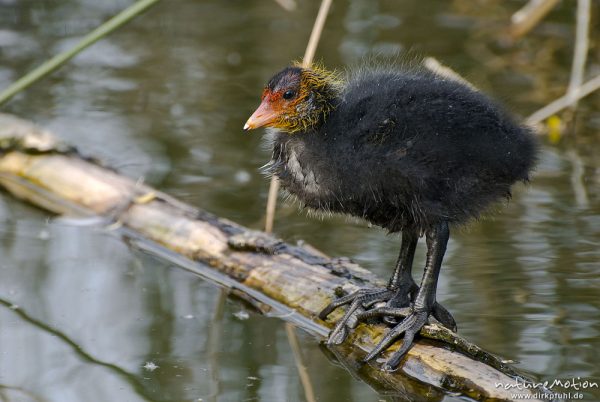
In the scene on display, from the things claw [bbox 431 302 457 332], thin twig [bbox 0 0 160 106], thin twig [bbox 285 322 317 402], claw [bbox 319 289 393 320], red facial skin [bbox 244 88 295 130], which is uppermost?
thin twig [bbox 0 0 160 106]

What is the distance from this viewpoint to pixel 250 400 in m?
3.93

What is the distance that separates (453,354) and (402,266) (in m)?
0.58

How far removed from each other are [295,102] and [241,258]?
41.6 inches

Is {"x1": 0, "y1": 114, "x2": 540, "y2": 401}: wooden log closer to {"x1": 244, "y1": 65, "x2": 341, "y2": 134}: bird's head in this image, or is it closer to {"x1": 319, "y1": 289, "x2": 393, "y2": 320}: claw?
{"x1": 319, "y1": 289, "x2": 393, "y2": 320}: claw

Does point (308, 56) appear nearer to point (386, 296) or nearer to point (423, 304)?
point (386, 296)

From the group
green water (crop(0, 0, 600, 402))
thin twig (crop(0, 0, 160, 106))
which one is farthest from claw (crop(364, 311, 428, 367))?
thin twig (crop(0, 0, 160, 106))

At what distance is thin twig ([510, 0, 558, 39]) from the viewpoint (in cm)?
880

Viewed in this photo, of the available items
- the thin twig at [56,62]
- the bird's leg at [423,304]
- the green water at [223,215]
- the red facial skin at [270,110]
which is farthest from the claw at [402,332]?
the thin twig at [56,62]

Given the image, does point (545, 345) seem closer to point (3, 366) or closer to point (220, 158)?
point (3, 366)

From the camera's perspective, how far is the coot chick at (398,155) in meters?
3.91

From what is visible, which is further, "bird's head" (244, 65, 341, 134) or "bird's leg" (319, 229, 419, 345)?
"bird's leg" (319, 229, 419, 345)

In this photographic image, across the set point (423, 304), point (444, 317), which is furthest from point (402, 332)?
point (444, 317)

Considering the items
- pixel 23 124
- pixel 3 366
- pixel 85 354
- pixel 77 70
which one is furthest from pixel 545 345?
pixel 77 70

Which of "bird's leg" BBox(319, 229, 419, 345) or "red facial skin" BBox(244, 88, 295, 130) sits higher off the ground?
"red facial skin" BBox(244, 88, 295, 130)
